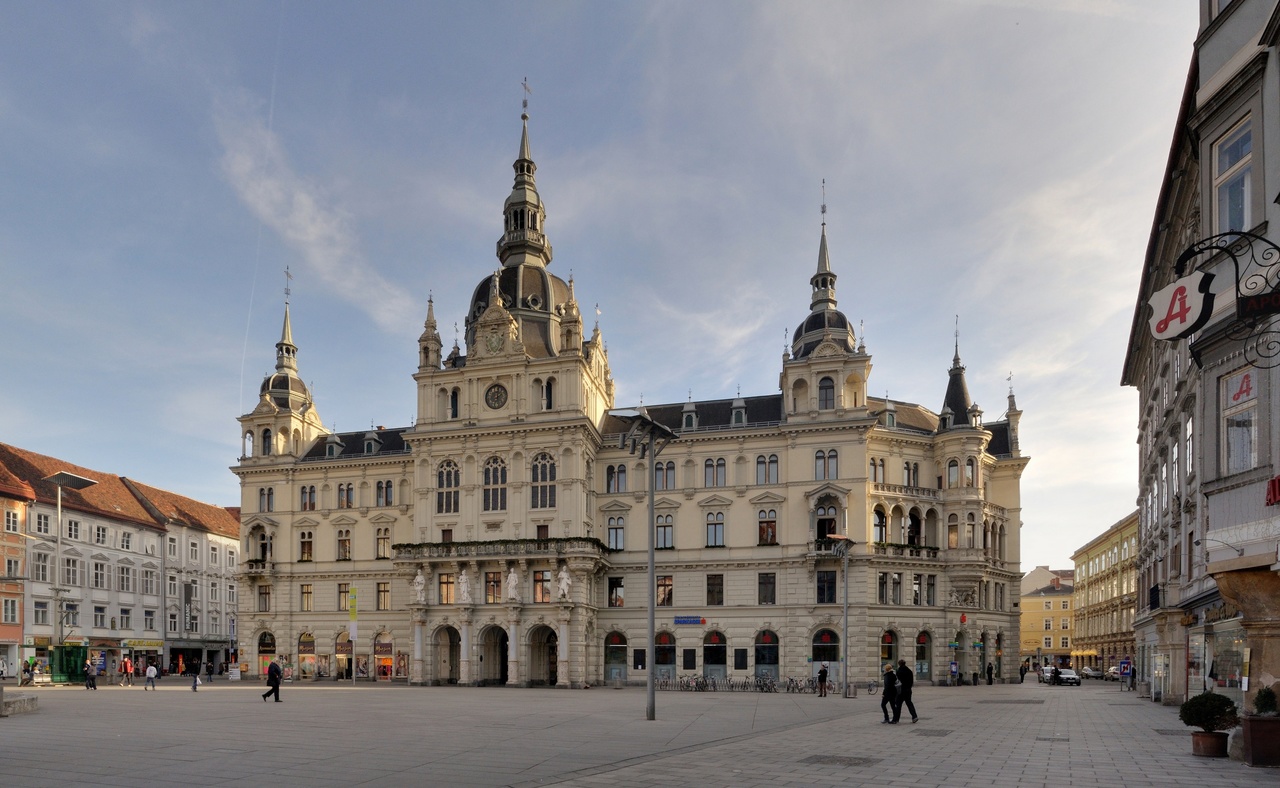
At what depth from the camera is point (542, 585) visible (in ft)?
204

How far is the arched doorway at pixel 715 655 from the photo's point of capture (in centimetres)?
6197

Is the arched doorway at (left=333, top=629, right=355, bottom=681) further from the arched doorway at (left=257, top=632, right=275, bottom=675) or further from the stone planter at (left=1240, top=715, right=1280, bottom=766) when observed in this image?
the stone planter at (left=1240, top=715, right=1280, bottom=766)

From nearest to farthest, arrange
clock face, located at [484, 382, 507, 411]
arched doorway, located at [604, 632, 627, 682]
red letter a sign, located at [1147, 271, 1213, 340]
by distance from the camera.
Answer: red letter a sign, located at [1147, 271, 1213, 340] < arched doorway, located at [604, 632, 627, 682] < clock face, located at [484, 382, 507, 411]

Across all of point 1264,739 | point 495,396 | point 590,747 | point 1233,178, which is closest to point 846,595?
point 495,396

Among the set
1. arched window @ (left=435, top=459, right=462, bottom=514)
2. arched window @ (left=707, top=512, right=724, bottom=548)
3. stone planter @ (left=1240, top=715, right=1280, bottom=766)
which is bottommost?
stone planter @ (left=1240, top=715, right=1280, bottom=766)

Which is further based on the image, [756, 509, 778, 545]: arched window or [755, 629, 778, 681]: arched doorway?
[756, 509, 778, 545]: arched window

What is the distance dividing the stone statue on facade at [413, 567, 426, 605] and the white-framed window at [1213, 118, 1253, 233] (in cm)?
5415

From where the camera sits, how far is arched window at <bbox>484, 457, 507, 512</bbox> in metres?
64.4

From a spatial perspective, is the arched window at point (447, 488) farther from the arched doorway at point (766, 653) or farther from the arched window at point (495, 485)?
the arched doorway at point (766, 653)

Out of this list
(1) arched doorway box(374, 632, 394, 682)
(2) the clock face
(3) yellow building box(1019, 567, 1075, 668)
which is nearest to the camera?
(2) the clock face

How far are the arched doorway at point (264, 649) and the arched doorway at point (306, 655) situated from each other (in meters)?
2.67

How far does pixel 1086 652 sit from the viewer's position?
11769 centimetres

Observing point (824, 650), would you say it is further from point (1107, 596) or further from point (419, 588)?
point (1107, 596)

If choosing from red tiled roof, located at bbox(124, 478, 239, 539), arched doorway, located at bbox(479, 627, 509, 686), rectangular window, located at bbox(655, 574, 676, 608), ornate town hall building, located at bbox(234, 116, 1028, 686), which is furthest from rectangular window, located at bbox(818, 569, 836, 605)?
red tiled roof, located at bbox(124, 478, 239, 539)
